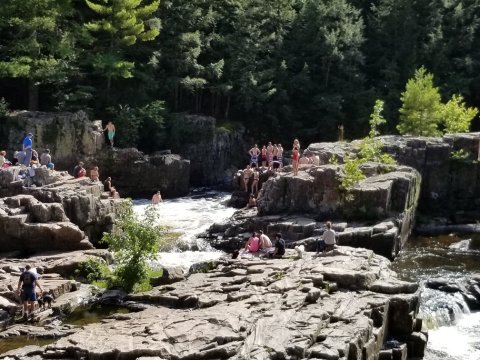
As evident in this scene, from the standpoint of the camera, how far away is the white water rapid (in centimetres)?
3002

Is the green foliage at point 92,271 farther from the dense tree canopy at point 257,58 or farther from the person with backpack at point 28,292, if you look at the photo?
the dense tree canopy at point 257,58

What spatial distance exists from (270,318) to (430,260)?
14064mm

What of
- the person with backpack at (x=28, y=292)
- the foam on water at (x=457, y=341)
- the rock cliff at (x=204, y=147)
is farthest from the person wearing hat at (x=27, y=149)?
the foam on water at (x=457, y=341)

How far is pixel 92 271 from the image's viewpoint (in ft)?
86.6

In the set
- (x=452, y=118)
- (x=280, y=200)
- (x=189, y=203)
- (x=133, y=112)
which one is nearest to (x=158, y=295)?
(x=280, y=200)

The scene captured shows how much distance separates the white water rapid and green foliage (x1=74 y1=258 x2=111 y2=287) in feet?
10.2

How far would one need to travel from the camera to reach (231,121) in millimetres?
51094

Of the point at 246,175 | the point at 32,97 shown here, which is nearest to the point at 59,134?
the point at 32,97

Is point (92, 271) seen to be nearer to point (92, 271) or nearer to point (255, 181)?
point (92, 271)

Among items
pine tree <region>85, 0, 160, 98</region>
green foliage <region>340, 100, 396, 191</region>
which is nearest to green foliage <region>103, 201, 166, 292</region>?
green foliage <region>340, 100, 396, 191</region>

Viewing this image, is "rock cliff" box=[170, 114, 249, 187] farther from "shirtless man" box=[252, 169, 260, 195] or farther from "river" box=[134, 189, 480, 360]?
"shirtless man" box=[252, 169, 260, 195]

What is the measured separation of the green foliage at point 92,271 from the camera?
85.3 feet

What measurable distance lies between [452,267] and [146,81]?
25.0 meters

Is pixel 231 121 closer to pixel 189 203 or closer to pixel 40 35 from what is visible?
pixel 189 203
